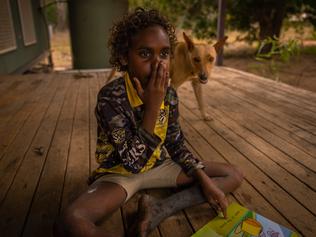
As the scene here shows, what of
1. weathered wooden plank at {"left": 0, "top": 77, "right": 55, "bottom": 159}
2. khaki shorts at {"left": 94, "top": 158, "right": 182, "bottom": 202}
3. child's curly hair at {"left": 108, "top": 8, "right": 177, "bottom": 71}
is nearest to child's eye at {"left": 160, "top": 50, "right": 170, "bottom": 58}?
child's curly hair at {"left": 108, "top": 8, "right": 177, "bottom": 71}

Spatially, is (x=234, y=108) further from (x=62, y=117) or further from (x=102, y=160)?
(x=102, y=160)

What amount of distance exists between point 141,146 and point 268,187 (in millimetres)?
991

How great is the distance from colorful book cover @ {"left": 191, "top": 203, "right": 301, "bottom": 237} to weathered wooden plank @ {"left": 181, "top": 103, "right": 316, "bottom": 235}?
0.14 meters

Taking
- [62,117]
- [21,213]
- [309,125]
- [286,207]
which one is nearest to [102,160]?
[21,213]

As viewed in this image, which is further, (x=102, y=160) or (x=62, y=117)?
(x=62, y=117)

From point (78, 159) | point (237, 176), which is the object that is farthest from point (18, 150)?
point (237, 176)

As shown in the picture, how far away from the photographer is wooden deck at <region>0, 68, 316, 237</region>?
166cm

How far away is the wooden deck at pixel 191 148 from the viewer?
1664 millimetres

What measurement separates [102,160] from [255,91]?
3.62 meters

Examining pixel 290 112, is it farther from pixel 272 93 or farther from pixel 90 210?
pixel 90 210

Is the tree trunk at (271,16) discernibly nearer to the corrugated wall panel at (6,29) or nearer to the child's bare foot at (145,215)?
the corrugated wall panel at (6,29)

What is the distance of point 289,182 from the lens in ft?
6.59

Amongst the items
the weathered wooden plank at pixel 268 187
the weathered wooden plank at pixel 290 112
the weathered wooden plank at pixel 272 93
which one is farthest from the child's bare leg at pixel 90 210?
the weathered wooden plank at pixel 272 93

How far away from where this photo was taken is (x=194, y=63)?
3141 millimetres
